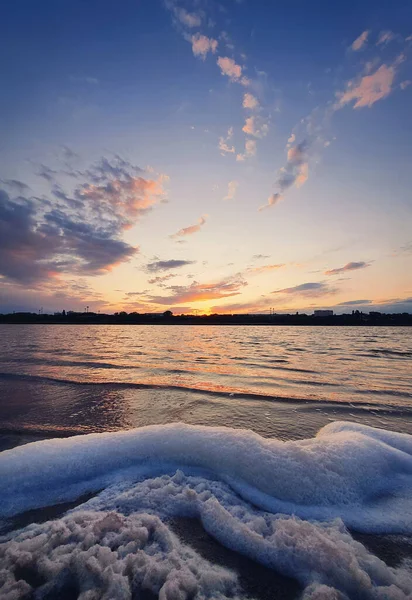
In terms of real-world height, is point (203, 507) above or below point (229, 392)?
above

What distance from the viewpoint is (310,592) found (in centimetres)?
161

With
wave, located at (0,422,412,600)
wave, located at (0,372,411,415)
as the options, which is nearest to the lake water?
wave, located at (0,422,412,600)

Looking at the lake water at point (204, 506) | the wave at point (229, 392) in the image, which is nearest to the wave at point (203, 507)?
the lake water at point (204, 506)

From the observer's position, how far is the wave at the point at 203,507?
5.50ft

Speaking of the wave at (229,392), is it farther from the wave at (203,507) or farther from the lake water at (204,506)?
the wave at (203,507)

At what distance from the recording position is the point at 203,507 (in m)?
2.43

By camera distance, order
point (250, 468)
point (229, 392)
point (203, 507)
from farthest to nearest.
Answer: point (229, 392)
point (250, 468)
point (203, 507)

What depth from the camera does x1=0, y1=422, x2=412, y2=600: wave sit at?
1.68m

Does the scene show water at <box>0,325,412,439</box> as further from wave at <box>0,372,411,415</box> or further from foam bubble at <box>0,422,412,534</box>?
foam bubble at <box>0,422,412,534</box>

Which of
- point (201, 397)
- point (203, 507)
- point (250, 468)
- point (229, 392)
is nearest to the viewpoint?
point (203, 507)

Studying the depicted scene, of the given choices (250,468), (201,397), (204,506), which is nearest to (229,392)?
(201,397)

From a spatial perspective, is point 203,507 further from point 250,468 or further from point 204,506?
point 250,468

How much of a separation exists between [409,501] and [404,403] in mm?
4498

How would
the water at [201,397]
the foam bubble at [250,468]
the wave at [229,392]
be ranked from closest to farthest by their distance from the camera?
the foam bubble at [250,468] < the water at [201,397] < the wave at [229,392]
